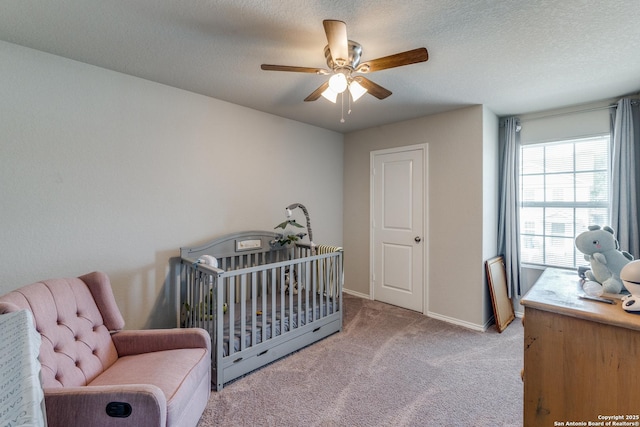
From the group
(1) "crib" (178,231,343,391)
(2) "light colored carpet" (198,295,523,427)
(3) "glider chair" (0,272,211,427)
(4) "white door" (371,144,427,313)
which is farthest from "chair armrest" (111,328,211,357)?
(4) "white door" (371,144,427,313)

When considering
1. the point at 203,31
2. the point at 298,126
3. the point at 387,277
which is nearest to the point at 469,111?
the point at 298,126

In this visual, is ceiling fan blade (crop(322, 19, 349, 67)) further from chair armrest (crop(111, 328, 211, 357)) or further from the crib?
chair armrest (crop(111, 328, 211, 357))

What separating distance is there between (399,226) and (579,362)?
8.07 ft

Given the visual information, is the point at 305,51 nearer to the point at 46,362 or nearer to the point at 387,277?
the point at 46,362

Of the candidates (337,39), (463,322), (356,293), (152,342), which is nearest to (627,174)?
(463,322)

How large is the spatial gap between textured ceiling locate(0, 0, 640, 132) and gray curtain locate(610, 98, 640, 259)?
0.22 metres

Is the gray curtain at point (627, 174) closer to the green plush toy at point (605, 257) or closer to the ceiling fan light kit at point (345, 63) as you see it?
the green plush toy at point (605, 257)

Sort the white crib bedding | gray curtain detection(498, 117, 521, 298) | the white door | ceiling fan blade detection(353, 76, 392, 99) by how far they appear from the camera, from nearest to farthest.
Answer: ceiling fan blade detection(353, 76, 392, 99), the white crib bedding, gray curtain detection(498, 117, 521, 298), the white door

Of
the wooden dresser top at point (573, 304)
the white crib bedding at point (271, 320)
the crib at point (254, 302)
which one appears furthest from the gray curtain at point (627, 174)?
the white crib bedding at point (271, 320)

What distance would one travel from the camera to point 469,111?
120 inches

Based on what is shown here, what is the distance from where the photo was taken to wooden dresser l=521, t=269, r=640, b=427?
46.4 inches

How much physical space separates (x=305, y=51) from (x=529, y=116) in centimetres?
282

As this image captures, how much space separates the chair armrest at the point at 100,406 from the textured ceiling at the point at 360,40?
6.21 feet

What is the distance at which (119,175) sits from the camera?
A: 229cm
